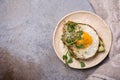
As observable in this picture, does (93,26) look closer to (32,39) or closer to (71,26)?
(71,26)

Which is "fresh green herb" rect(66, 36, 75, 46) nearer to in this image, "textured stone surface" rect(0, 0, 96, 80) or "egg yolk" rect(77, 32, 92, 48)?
"egg yolk" rect(77, 32, 92, 48)

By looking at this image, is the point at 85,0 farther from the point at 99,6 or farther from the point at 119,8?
the point at 119,8

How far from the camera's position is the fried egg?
1342 mm

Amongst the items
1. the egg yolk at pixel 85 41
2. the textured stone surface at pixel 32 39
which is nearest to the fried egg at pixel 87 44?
the egg yolk at pixel 85 41

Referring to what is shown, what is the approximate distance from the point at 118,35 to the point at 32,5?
0.61 m

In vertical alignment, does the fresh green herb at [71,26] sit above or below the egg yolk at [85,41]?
above

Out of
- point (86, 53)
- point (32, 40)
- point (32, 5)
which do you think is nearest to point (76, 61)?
point (86, 53)

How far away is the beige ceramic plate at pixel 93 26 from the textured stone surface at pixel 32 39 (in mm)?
68

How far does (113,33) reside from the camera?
1364 millimetres

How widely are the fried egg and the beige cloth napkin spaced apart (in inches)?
3.8

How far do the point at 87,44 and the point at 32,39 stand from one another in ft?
1.27

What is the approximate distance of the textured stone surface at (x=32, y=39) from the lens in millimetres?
1479

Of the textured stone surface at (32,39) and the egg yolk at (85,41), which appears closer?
the egg yolk at (85,41)

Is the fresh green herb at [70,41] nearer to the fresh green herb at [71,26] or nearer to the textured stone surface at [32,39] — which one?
the fresh green herb at [71,26]
